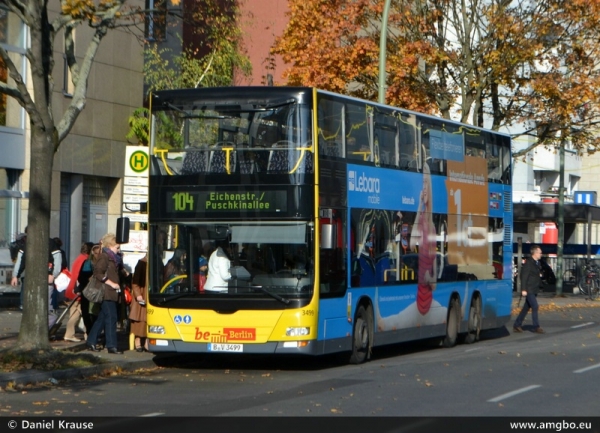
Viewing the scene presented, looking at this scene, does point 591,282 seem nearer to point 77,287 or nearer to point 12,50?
point 12,50

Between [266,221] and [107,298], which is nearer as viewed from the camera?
[266,221]

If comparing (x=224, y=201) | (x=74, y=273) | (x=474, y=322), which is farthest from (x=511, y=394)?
(x=474, y=322)

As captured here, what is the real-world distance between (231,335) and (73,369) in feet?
7.16

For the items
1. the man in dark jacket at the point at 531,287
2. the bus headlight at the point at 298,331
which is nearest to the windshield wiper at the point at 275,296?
the bus headlight at the point at 298,331

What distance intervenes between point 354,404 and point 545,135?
20518 millimetres

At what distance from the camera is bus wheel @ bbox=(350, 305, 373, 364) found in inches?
688

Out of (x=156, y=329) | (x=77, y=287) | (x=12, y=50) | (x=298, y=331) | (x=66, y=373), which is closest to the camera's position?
(x=66, y=373)

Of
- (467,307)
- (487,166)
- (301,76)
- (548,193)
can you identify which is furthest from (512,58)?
(548,193)

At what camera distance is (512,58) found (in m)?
29.8

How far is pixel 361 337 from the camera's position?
1769cm

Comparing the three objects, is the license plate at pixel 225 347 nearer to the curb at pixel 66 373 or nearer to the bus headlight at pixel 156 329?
the bus headlight at pixel 156 329

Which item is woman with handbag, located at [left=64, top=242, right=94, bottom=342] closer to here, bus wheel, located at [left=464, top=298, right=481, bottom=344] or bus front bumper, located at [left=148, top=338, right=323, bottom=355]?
bus front bumper, located at [left=148, top=338, right=323, bottom=355]

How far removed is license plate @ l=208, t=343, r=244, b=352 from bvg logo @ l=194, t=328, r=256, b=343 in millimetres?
54

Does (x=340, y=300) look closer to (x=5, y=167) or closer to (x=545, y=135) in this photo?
(x=5, y=167)
